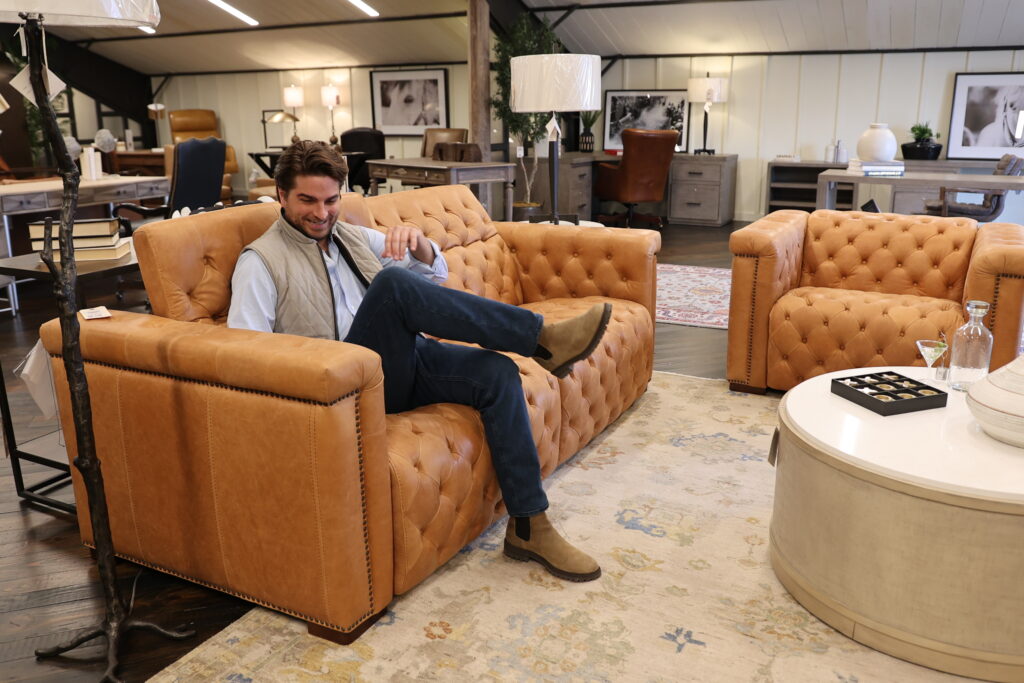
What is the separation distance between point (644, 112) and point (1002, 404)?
8.24 m

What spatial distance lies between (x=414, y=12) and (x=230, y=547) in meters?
8.18

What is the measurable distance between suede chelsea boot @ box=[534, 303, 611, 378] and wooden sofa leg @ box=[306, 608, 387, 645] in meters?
0.79

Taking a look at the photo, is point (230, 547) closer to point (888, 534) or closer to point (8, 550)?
point (8, 550)

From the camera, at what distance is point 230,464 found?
1945 mm

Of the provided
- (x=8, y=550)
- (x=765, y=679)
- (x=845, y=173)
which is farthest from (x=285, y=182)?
(x=845, y=173)

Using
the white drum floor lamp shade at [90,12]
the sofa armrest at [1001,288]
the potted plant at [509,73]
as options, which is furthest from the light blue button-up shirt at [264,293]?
the potted plant at [509,73]

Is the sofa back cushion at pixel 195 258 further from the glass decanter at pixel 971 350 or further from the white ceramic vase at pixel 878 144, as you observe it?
the white ceramic vase at pixel 878 144

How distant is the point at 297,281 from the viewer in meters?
2.24

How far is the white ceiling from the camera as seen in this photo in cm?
783

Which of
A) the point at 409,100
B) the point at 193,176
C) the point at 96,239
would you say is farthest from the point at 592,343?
the point at 409,100

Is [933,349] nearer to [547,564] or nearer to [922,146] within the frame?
[547,564]

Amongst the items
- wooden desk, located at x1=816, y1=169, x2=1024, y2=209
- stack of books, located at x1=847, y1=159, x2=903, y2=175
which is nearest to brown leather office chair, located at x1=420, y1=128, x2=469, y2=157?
wooden desk, located at x1=816, y1=169, x2=1024, y2=209

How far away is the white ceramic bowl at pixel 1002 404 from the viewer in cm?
195

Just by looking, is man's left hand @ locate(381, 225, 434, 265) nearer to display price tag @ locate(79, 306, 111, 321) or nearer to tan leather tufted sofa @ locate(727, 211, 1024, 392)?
display price tag @ locate(79, 306, 111, 321)
